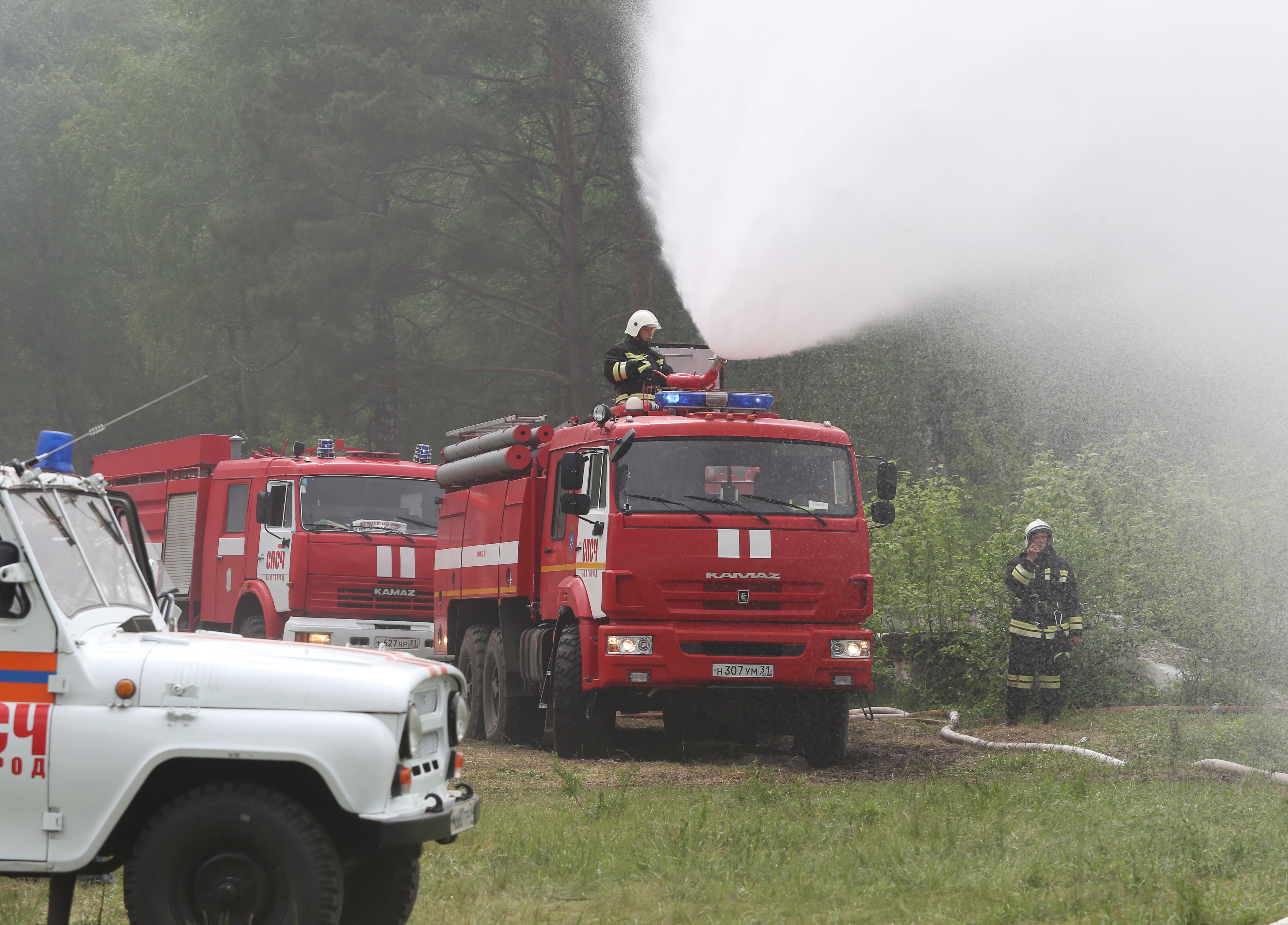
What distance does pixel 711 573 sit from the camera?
12.1 m

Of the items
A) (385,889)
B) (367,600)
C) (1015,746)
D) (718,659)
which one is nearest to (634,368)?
(718,659)

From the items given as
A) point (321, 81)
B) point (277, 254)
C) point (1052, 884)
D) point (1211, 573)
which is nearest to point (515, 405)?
point (277, 254)

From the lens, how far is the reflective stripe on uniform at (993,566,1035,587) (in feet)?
46.6

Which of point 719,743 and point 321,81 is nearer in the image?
point 719,743

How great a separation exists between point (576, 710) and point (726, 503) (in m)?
2.33

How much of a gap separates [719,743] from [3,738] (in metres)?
9.90

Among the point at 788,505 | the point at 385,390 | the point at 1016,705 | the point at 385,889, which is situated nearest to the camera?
the point at 385,889

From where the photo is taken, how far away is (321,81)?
29.5 metres

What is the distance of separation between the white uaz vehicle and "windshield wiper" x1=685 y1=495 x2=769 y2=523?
6356 mm

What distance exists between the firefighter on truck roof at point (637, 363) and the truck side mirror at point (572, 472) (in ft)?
3.59

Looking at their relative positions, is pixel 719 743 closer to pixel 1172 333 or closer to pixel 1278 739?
pixel 1278 739

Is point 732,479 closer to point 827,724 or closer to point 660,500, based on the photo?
point 660,500

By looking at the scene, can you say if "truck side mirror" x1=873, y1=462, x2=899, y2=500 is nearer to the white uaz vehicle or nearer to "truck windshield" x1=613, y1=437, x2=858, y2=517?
"truck windshield" x1=613, y1=437, x2=858, y2=517

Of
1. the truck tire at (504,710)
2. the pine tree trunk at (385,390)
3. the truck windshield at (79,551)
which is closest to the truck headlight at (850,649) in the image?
the truck tire at (504,710)
